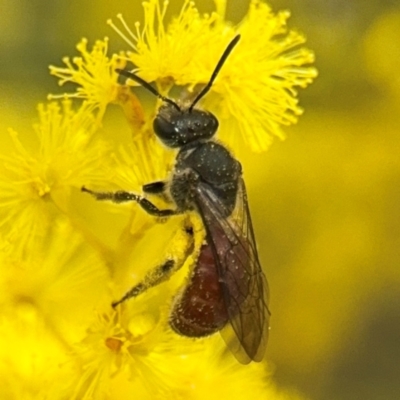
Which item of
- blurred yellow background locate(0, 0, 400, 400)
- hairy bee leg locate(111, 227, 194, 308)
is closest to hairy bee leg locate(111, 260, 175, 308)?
hairy bee leg locate(111, 227, 194, 308)

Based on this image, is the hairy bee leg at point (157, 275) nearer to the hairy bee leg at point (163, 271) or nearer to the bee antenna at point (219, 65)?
the hairy bee leg at point (163, 271)

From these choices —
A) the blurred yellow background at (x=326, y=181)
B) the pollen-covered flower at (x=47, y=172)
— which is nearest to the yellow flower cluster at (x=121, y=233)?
the pollen-covered flower at (x=47, y=172)

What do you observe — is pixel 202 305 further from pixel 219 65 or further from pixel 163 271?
pixel 219 65

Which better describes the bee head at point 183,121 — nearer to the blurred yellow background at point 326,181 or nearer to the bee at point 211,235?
the bee at point 211,235

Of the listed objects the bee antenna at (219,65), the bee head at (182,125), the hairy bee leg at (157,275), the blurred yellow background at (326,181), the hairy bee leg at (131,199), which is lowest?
the blurred yellow background at (326,181)

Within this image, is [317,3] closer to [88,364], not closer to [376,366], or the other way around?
[376,366]

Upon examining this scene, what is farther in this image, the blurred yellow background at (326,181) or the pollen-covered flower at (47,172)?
the blurred yellow background at (326,181)

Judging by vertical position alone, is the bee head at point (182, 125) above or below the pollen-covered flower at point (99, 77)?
below

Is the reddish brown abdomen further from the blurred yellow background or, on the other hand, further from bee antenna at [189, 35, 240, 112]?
the blurred yellow background
